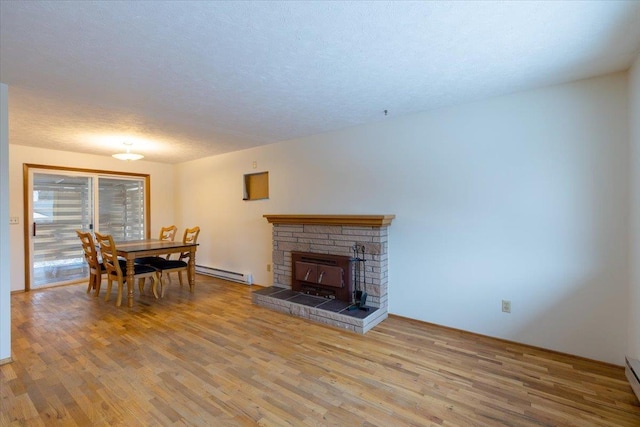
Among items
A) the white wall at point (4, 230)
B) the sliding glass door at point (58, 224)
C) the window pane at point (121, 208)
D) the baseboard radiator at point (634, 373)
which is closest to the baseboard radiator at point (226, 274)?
the window pane at point (121, 208)

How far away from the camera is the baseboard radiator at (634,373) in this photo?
1.90 meters

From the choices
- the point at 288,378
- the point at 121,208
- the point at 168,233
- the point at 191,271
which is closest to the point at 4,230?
the point at 191,271

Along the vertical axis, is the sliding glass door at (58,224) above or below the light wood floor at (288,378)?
above

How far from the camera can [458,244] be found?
9.93ft

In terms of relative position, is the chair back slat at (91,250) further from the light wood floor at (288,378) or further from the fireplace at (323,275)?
the fireplace at (323,275)

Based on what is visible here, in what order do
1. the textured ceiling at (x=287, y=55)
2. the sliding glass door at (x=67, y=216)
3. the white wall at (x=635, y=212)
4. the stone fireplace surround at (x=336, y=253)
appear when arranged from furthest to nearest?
the sliding glass door at (x=67, y=216) → the stone fireplace surround at (x=336, y=253) → the white wall at (x=635, y=212) → the textured ceiling at (x=287, y=55)

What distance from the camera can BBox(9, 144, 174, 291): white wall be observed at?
14.7 feet

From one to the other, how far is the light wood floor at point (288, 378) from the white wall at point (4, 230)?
233 millimetres

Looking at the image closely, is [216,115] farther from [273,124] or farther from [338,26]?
[338,26]

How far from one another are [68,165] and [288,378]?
5.20 meters

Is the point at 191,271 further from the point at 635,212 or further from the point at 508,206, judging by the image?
the point at 635,212

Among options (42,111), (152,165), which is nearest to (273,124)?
(42,111)

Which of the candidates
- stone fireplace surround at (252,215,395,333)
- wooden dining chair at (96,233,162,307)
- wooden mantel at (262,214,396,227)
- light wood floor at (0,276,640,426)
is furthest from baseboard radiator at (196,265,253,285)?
light wood floor at (0,276,640,426)

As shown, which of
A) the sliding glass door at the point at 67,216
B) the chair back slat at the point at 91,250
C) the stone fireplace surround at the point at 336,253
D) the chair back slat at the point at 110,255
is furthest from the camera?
the sliding glass door at the point at 67,216
